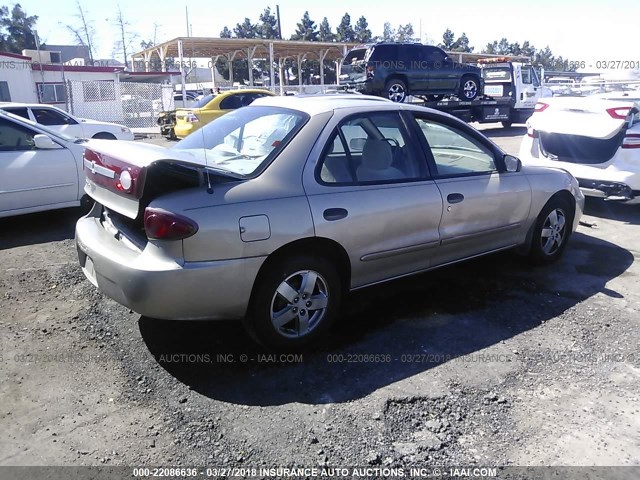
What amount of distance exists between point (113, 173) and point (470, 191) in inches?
105

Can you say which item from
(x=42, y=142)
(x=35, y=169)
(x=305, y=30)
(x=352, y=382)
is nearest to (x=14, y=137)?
(x=42, y=142)

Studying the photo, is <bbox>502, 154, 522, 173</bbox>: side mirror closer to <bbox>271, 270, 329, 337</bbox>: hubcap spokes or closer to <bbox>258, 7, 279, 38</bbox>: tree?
<bbox>271, 270, 329, 337</bbox>: hubcap spokes

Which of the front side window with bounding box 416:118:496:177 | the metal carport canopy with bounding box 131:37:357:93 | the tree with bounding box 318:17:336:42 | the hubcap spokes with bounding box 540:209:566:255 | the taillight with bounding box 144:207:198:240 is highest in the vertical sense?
the tree with bounding box 318:17:336:42

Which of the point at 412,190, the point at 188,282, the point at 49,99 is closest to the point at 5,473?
the point at 188,282

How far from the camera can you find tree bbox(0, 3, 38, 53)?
208 ft

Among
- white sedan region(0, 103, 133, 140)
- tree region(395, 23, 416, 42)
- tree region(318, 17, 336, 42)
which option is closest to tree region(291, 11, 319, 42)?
tree region(318, 17, 336, 42)

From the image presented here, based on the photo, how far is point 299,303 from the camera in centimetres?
354

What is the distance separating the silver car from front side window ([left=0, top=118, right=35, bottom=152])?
3133 mm

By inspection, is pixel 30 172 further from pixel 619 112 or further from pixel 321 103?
pixel 619 112

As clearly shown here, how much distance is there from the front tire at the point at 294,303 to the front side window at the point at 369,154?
609 mm

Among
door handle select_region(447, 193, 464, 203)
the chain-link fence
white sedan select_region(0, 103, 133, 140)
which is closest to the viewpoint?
door handle select_region(447, 193, 464, 203)

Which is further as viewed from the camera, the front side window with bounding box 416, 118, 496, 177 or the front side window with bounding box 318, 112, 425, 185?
the front side window with bounding box 416, 118, 496, 177

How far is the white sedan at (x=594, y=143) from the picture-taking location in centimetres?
685

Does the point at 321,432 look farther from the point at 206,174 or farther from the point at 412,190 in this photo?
the point at 412,190
